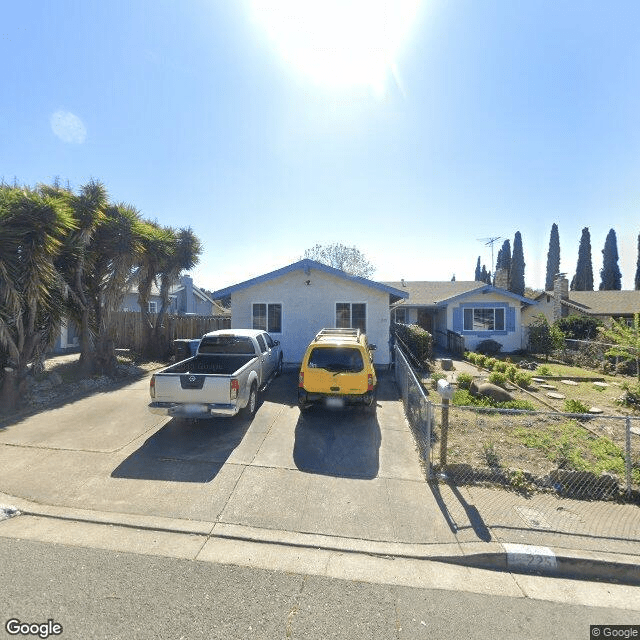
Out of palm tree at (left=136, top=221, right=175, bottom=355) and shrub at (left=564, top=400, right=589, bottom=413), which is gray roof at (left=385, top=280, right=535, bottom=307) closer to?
shrub at (left=564, top=400, right=589, bottom=413)

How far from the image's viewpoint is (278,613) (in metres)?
2.76

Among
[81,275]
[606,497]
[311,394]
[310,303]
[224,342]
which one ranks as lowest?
[606,497]

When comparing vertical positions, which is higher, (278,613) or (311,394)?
(311,394)

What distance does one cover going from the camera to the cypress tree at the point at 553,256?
1891 inches

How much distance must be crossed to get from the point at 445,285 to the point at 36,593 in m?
24.3

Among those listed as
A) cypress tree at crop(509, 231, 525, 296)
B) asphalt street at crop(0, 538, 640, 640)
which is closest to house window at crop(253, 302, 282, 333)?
asphalt street at crop(0, 538, 640, 640)

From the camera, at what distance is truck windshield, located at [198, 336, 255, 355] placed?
8.65 meters

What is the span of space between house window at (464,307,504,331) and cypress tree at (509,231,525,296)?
2630cm

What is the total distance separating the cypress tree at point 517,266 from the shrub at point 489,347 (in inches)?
1081

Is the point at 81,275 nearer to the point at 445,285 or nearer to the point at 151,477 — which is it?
the point at 151,477

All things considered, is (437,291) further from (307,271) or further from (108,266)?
(108,266)

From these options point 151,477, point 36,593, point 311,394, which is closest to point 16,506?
point 151,477

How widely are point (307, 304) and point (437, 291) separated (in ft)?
40.5

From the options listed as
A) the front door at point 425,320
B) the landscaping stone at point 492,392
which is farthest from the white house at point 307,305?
the front door at point 425,320
